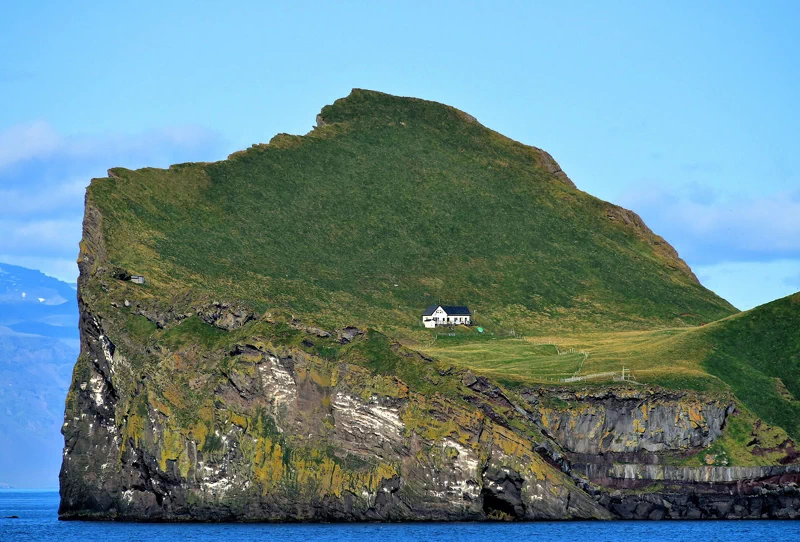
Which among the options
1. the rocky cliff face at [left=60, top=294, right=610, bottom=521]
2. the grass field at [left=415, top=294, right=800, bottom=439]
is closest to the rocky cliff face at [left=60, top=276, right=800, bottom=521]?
the rocky cliff face at [left=60, top=294, right=610, bottom=521]

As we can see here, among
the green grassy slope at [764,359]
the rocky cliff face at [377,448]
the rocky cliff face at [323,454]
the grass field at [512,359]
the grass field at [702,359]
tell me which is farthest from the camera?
the green grassy slope at [764,359]

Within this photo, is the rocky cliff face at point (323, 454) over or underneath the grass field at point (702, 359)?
underneath

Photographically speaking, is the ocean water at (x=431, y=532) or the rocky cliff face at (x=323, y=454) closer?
the ocean water at (x=431, y=532)

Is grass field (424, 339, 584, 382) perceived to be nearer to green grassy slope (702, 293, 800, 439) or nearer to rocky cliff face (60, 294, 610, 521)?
green grassy slope (702, 293, 800, 439)

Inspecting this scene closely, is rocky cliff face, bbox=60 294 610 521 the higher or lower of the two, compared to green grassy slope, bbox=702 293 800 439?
lower

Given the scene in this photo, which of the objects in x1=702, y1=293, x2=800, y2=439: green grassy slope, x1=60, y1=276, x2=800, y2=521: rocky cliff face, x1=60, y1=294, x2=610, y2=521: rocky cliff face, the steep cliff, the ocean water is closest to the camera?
the ocean water

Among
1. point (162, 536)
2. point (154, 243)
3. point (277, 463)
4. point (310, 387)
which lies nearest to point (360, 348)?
point (310, 387)

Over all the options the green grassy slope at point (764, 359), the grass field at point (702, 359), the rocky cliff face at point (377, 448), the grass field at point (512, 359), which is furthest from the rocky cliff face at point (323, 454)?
the green grassy slope at point (764, 359)

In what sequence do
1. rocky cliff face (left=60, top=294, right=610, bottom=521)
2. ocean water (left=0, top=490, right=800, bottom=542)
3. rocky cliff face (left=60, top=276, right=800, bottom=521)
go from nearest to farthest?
ocean water (left=0, top=490, right=800, bottom=542), rocky cliff face (left=60, top=294, right=610, bottom=521), rocky cliff face (left=60, top=276, right=800, bottom=521)

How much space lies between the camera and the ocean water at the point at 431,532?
351ft

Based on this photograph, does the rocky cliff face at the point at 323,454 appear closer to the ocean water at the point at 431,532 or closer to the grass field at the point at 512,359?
the ocean water at the point at 431,532

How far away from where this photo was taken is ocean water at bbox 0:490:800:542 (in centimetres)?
10700

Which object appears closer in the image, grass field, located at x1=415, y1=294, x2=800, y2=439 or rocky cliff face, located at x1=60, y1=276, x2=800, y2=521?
rocky cliff face, located at x1=60, y1=276, x2=800, y2=521

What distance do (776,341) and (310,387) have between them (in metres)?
77.3
